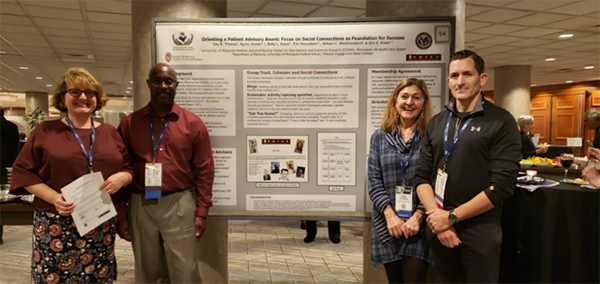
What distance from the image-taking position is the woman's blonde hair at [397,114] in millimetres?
2021

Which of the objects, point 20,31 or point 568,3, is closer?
point 568,3

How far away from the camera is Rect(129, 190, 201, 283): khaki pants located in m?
2.04

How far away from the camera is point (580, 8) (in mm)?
5004

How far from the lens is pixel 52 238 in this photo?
1.86 metres

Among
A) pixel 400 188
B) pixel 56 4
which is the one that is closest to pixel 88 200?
pixel 400 188

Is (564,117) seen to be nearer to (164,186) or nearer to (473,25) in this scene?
(473,25)

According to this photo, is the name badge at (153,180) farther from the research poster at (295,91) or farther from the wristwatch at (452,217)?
the wristwatch at (452,217)

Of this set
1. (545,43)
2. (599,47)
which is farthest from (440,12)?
(599,47)

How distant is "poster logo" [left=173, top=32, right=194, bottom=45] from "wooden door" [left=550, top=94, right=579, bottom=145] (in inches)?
567

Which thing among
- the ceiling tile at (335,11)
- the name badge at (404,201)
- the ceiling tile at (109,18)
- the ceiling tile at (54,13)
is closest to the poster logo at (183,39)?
the name badge at (404,201)

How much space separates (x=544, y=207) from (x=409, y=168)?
91cm

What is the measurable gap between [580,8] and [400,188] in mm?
4883

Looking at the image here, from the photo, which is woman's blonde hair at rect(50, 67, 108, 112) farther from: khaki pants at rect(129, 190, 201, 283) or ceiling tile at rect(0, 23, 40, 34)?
ceiling tile at rect(0, 23, 40, 34)

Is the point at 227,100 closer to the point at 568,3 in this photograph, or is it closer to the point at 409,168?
the point at 409,168
